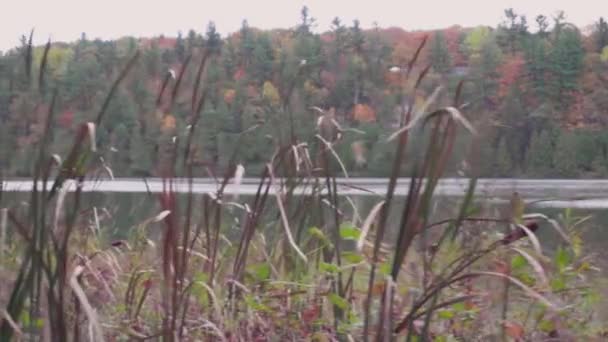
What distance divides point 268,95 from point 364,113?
0.27 m

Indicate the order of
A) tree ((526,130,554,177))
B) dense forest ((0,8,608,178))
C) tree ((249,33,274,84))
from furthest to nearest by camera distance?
tree ((526,130,554,177)) < tree ((249,33,274,84)) < dense forest ((0,8,608,178))

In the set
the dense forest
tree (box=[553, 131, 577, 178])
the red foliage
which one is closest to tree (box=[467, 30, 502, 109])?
the dense forest

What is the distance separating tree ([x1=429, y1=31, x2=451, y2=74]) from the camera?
207cm

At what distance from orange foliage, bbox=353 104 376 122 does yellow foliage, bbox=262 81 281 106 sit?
22cm

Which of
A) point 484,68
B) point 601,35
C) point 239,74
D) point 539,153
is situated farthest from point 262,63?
point 601,35

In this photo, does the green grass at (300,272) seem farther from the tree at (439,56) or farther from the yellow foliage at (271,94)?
the tree at (439,56)

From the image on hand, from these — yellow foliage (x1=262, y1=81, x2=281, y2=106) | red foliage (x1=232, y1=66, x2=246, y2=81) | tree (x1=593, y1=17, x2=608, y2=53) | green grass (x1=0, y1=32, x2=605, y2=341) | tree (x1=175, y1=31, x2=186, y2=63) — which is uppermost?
tree (x1=593, y1=17, x2=608, y2=53)

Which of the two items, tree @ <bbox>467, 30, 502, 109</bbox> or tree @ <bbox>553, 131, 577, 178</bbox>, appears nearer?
tree @ <bbox>467, 30, 502, 109</bbox>

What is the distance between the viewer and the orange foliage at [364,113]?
2357 millimetres

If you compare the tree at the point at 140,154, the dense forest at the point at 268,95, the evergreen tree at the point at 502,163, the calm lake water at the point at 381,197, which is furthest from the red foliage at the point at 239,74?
the evergreen tree at the point at 502,163

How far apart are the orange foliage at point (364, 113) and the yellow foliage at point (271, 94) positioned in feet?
0.71

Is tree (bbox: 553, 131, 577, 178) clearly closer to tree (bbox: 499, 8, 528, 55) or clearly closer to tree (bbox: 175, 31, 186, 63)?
tree (bbox: 499, 8, 528, 55)

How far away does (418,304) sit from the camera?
142 centimetres

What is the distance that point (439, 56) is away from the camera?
7.35 feet
